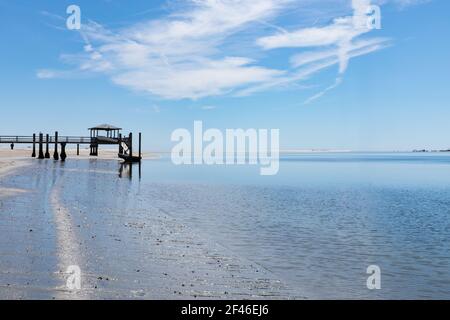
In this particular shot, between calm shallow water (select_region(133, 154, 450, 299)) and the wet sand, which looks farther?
calm shallow water (select_region(133, 154, 450, 299))

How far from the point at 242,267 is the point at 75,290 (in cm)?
505

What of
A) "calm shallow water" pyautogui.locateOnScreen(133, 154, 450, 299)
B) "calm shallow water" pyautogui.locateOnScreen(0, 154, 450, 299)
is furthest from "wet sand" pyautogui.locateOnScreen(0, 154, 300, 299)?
"calm shallow water" pyautogui.locateOnScreen(133, 154, 450, 299)

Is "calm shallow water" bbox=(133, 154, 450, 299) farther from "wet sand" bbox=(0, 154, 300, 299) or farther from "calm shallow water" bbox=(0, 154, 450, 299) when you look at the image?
"wet sand" bbox=(0, 154, 300, 299)

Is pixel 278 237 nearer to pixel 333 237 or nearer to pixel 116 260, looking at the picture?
pixel 333 237

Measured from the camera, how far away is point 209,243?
15.9 meters

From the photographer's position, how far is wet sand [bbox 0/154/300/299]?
9617 millimetres

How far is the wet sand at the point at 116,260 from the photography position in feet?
31.6

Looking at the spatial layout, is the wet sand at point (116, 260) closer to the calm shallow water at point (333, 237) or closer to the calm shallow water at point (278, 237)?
the calm shallow water at point (278, 237)

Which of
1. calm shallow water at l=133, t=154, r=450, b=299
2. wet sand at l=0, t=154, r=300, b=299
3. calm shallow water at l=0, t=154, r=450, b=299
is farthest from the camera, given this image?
calm shallow water at l=133, t=154, r=450, b=299

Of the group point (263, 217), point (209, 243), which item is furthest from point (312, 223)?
point (209, 243)

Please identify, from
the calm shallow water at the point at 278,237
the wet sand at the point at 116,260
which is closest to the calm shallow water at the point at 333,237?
the calm shallow water at the point at 278,237

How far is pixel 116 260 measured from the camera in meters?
12.1
